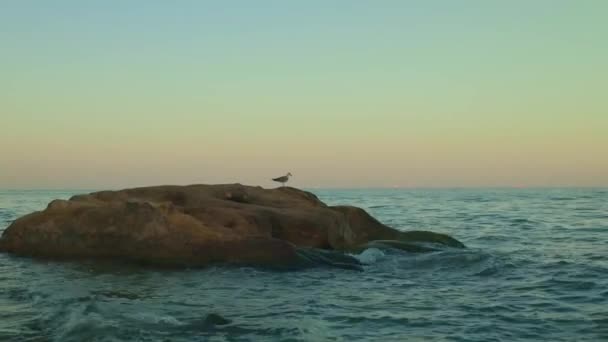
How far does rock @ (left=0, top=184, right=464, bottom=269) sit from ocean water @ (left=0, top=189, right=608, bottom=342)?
913mm

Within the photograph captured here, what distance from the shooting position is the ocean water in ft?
28.7

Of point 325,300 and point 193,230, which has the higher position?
point 193,230

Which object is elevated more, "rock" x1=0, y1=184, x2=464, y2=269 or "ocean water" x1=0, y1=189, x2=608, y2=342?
"rock" x1=0, y1=184, x2=464, y2=269

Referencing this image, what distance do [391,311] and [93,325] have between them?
4.66 m

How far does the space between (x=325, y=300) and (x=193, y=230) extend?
246 inches

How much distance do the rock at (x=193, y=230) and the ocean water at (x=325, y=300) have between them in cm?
91

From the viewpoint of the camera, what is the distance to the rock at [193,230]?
619 inches

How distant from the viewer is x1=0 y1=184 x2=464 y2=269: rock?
51.6ft

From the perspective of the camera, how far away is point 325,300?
36.7 feet

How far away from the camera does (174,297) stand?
444 inches

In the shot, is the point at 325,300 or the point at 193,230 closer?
the point at 325,300

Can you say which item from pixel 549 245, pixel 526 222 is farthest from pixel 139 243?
pixel 526 222

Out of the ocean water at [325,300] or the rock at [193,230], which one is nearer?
the ocean water at [325,300]

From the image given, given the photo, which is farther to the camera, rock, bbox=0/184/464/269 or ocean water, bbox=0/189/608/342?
rock, bbox=0/184/464/269
